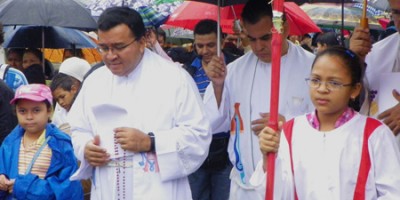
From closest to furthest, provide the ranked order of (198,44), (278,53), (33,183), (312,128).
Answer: (278,53) → (312,128) → (33,183) → (198,44)

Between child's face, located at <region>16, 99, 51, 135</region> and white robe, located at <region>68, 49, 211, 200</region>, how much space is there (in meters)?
0.75

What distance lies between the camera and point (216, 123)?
5078 mm

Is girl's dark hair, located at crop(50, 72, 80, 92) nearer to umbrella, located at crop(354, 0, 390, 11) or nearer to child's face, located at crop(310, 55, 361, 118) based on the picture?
umbrella, located at crop(354, 0, 390, 11)

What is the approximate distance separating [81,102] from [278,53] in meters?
1.51

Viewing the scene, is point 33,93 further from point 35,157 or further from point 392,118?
point 392,118

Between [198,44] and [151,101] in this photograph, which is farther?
[198,44]

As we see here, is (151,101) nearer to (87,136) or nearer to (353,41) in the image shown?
(87,136)

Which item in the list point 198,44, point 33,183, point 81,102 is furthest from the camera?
point 198,44

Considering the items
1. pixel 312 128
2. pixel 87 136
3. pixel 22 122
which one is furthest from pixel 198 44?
pixel 312 128

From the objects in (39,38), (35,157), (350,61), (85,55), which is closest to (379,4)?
(350,61)

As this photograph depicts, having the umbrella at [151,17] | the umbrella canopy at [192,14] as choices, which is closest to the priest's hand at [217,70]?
the umbrella at [151,17]

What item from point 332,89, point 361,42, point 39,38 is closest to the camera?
point 332,89

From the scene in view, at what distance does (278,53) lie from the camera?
352cm

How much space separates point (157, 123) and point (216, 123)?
2.79 feet
